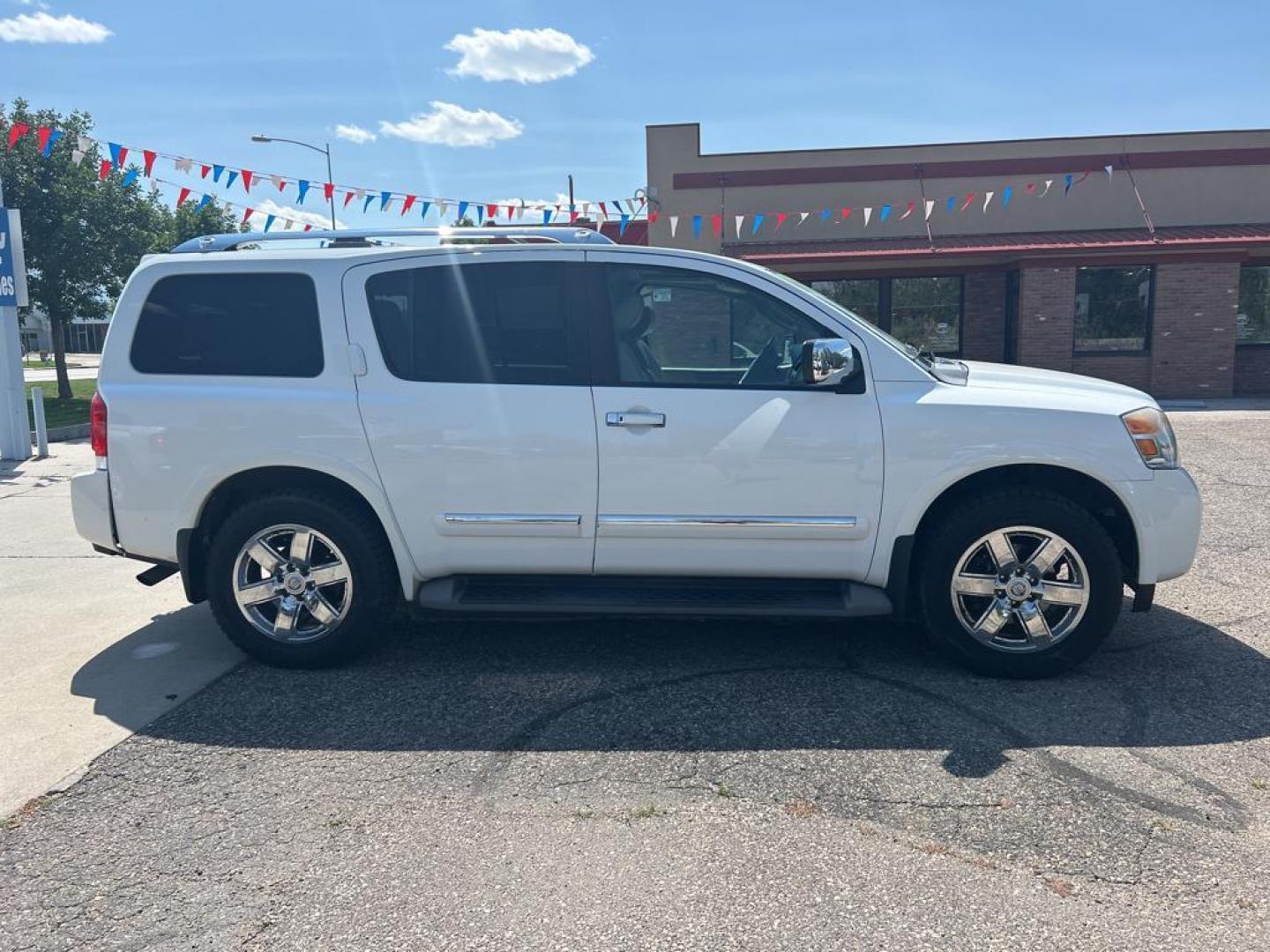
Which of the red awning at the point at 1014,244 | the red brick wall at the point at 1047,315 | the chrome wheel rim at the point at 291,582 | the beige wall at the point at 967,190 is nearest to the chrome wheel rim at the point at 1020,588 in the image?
the chrome wheel rim at the point at 291,582

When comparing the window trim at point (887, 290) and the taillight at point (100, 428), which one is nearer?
the taillight at point (100, 428)

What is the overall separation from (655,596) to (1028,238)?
1892cm

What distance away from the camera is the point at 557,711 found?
416cm

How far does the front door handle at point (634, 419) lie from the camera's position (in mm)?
4379

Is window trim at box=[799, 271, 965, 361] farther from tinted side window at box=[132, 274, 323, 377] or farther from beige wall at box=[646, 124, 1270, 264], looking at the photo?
tinted side window at box=[132, 274, 323, 377]

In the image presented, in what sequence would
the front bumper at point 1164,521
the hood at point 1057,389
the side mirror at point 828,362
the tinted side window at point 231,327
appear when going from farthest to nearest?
the tinted side window at point 231,327 → the hood at point 1057,389 → the front bumper at point 1164,521 → the side mirror at point 828,362

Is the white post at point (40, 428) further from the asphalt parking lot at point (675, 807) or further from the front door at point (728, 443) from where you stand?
the front door at point (728, 443)

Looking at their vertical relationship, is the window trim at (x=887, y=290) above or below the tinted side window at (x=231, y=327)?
above

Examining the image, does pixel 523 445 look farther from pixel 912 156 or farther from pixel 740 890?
pixel 912 156

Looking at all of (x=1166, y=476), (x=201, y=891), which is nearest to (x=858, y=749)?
(x=1166, y=476)

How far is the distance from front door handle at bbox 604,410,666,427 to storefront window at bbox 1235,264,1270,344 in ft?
63.9

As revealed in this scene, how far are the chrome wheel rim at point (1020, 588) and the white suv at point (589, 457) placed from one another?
1cm

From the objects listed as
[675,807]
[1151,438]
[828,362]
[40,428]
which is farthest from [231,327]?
[40,428]

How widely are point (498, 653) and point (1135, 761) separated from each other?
9.46ft
